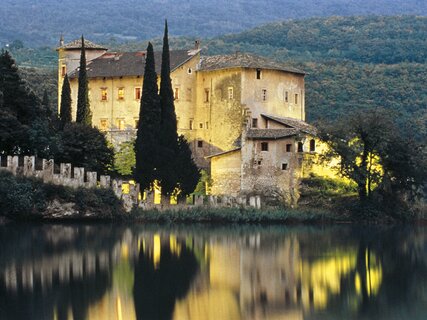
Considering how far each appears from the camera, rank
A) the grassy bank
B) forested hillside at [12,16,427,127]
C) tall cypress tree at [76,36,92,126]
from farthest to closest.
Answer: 1. forested hillside at [12,16,427,127]
2. tall cypress tree at [76,36,92,126]
3. the grassy bank

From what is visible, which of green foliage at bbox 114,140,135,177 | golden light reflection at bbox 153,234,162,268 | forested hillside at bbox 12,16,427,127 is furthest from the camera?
forested hillside at bbox 12,16,427,127

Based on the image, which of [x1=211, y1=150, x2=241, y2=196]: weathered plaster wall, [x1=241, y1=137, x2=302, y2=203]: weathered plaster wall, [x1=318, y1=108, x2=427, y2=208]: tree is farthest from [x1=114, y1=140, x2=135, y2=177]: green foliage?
[x1=318, y1=108, x2=427, y2=208]: tree

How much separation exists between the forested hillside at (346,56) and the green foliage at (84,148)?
23610 mm

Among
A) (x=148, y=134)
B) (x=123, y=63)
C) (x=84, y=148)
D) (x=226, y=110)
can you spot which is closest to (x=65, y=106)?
(x=84, y=148)

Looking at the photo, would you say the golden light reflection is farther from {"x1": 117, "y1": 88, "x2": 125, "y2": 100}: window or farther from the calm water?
{"x1": 117, "y1": 88, "x2": 125, "y2": 100}: window

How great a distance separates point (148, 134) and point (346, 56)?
6153 cm

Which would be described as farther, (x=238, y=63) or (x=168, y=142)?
(x=238, y=63)

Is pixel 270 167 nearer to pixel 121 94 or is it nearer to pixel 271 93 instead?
pixel 271 93

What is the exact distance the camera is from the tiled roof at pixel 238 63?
77312 mm

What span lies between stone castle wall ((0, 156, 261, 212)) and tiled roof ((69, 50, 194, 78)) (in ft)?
36.5

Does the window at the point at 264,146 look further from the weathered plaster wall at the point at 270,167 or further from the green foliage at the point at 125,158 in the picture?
the green foliage at the point at 125,158

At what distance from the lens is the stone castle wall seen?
6334 centimetres

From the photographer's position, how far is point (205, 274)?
147ft

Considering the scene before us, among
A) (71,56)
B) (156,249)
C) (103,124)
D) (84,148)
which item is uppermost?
(71,56)
